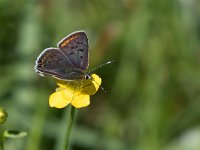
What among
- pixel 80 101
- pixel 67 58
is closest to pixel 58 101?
pixel 80 101

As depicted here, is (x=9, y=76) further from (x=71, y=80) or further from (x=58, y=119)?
(x=71, y=80)

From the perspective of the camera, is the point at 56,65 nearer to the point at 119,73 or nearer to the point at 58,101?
the point at 58,101

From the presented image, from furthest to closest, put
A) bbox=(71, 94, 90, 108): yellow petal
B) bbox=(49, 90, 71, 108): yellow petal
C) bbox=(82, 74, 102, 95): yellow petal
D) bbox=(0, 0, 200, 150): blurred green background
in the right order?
bbox=(0, 0, 200, 150): blurred green background, bbox=(82, 74, 102, 95): yellow petal, bbox=(49, 90, 71, 108): yellow petal, bbox=(71, 94, 90, 108): yellow petal

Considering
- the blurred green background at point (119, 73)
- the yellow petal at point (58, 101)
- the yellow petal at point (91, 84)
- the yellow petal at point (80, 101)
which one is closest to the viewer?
the yellow petal at point (80, 101)

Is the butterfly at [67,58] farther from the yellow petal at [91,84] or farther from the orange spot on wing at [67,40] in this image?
the yellow petal at [91,84]

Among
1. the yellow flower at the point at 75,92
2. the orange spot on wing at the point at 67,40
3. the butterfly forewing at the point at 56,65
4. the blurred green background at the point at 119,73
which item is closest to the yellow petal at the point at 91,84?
the yellow flower at the point at 75,92

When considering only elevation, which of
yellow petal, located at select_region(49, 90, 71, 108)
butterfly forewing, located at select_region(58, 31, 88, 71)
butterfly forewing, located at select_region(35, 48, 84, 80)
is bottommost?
yellow petal, located at select_region(49, 90, 71, 108)

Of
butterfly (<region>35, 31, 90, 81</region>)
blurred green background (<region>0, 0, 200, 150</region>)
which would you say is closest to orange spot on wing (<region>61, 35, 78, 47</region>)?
butterfly (<region>35, 31, 90, 81</region>)

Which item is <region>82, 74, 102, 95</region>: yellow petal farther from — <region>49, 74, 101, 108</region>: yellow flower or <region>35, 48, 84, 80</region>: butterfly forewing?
<region>35, 48, 84, 80</region>: butterfly forewing
